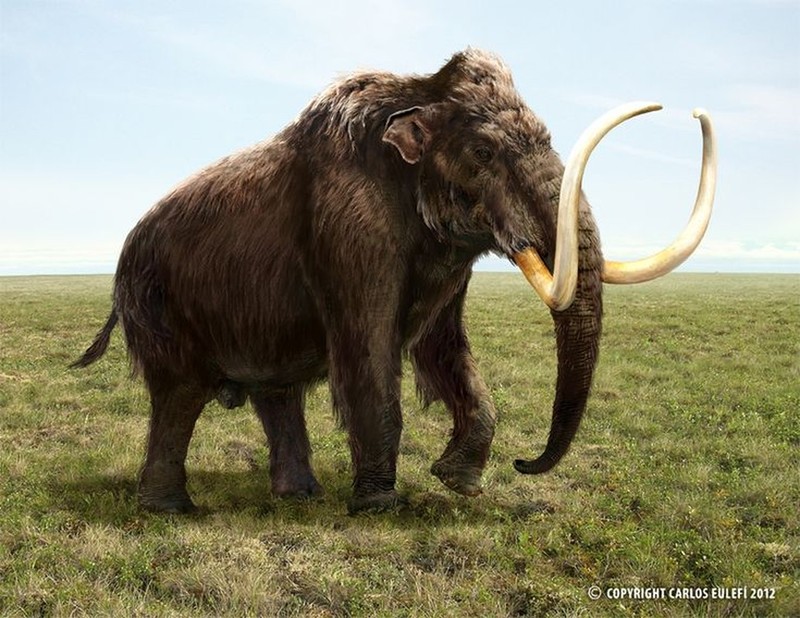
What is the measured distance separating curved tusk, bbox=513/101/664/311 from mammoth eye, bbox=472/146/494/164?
25.8 inches

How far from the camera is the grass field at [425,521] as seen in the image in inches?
174

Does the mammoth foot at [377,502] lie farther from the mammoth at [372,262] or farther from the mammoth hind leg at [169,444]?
the mammoth hind leg at [169,444]

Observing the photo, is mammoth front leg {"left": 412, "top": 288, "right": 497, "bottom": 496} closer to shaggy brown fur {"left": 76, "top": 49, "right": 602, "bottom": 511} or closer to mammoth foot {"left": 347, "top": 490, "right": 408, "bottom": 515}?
shaggy brown fur {"left": 76, "top": 49, "right": 602, "bottom": 511}

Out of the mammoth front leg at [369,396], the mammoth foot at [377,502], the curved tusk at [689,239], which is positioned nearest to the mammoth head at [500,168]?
the curved tusk at [689,239]

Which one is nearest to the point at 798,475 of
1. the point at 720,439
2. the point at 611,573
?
the point at 720,439

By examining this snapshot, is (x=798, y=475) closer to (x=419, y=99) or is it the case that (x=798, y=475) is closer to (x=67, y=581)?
(x=419, y=99)

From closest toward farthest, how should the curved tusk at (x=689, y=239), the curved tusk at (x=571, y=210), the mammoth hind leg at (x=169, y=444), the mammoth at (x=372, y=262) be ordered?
the curved tusk at (x=571, y=210), the curved tusk at (x=689, y=239), the mammoth at (x=372, y=262), the mammoth hind leg at (x=169, y=444)

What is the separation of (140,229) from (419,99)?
237 centimetres

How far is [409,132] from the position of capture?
16.9 feet

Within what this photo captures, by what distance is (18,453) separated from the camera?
7.77 meters

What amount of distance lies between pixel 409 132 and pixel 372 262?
2.64 ft

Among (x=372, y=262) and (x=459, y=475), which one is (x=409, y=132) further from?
→ (x=459, y=475)

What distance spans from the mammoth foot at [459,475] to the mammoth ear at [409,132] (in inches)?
88.1

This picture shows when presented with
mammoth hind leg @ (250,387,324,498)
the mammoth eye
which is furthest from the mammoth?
mammoth hind leg @ (250,387,324,498)
